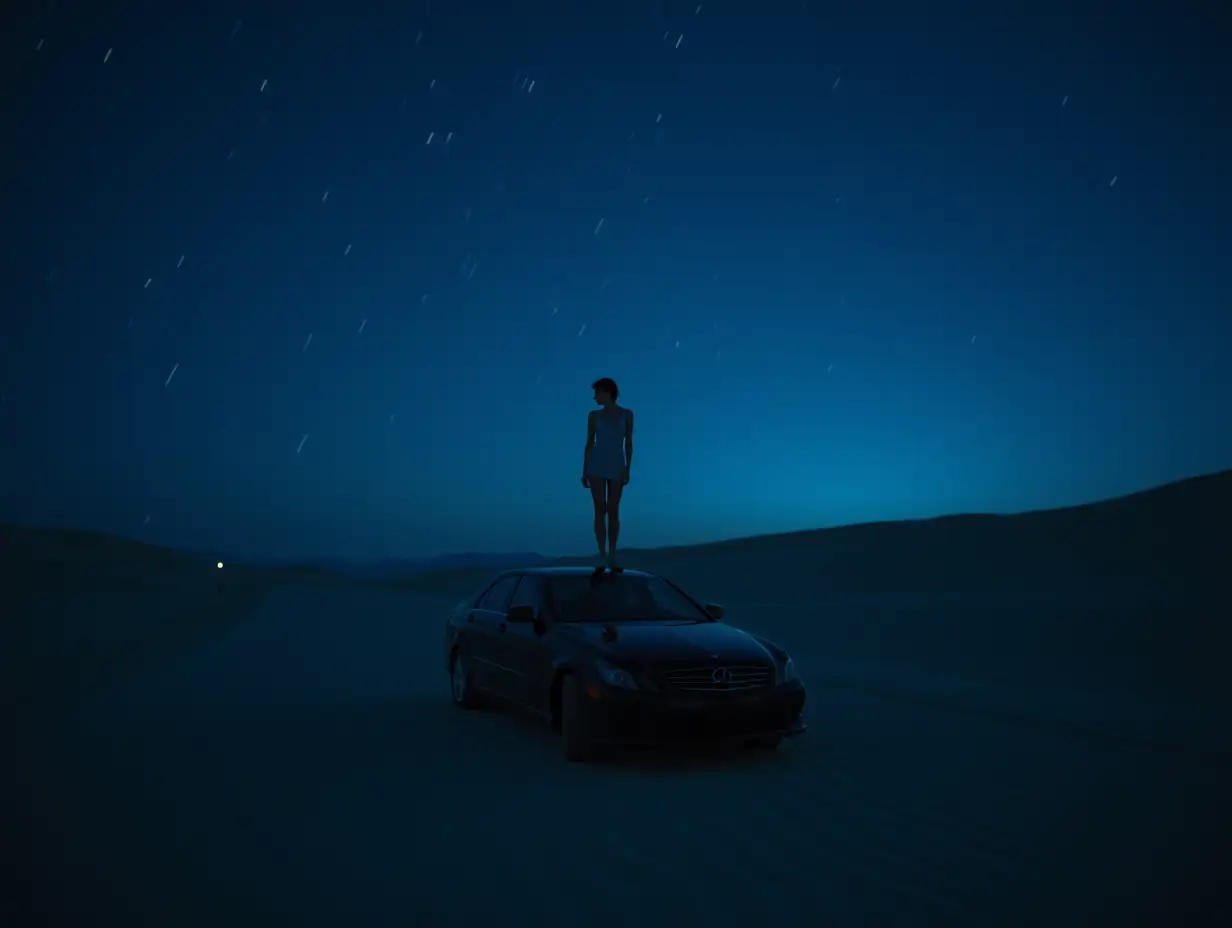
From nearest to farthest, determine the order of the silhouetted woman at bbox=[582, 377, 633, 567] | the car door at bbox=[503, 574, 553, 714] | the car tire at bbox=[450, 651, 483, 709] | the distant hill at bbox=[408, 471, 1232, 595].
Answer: the car door at bbox=[503, 574, 553, 714], the car tire at bbox=[450, 651, 483, 709], the silhouetted woman at bbox=[582, 377, 633, 567], the distant hill at bbox=[408, 471, 1232, 595]

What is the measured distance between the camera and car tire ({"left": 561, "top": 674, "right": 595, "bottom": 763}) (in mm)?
6543

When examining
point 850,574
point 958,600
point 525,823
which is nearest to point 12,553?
point 850,574

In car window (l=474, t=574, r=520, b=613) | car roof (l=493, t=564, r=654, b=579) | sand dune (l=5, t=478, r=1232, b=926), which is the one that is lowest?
sand dune (l=5, t=478, r=1232, b=926)

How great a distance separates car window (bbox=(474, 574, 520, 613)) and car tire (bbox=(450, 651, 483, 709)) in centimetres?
53

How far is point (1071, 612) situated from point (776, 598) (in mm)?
11424

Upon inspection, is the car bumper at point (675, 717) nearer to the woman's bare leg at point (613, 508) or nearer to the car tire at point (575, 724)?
the car tire at point (575, 724)

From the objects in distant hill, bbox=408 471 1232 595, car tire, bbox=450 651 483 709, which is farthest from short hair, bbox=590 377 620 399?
distant hill, bbox=408 471 1232 595

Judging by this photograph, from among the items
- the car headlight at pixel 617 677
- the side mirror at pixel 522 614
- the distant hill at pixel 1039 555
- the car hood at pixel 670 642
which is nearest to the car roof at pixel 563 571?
the side mirror at pixel 522 614

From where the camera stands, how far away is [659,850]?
4809 mm

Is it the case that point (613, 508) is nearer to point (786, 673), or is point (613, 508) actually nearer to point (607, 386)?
point (607, 386)

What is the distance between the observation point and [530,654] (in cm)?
762

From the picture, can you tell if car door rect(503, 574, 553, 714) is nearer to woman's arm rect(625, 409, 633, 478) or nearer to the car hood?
the car hood

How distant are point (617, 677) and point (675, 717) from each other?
461mm

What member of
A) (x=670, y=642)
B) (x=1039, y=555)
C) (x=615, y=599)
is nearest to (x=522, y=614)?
(x=615, y=599)
